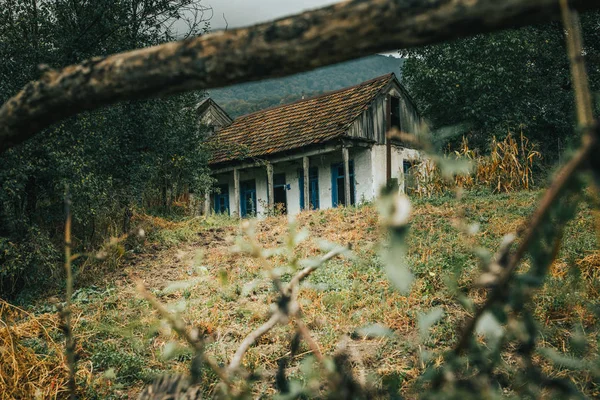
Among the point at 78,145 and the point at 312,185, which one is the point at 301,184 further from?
the point at 78,145

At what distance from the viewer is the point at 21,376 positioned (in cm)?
354

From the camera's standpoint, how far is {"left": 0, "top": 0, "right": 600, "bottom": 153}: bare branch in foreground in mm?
849

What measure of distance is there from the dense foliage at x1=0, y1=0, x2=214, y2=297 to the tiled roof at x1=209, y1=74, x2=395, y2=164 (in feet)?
19.6

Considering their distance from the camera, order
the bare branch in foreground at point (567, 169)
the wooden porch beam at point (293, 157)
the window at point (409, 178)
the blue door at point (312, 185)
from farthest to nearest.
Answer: the blue door at point (312, 185) → the wooden porch beam at point (293, 157) → the window at point (409, 178) → the bare branch in foreground at point (567, 169)

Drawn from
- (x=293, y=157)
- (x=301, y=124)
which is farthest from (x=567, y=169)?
(x=301, y=124)

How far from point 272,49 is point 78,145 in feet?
23.6

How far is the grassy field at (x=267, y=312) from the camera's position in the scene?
3.70 meters

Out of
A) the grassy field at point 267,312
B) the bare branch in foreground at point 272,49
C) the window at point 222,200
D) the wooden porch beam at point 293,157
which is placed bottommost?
the grassy field at point 267,312

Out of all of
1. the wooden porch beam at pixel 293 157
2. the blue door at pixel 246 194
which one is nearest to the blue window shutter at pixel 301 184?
the wooden porch beam at pixel 293 157

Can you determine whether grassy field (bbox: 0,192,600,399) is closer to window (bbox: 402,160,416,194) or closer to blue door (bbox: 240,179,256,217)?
window (bbox: 402,160,416,194)

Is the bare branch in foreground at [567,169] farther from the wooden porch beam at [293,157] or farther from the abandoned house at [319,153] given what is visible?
the wooden porch beam at [293,157]

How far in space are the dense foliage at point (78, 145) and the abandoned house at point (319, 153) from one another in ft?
20.4

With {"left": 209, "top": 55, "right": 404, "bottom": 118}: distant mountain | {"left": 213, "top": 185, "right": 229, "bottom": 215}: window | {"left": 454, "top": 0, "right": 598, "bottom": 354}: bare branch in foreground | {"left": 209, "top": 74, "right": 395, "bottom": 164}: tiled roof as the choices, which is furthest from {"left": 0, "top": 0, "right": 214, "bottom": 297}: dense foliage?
{"left": 209, "top": 55, "right": 404, "bottom": 118}: distant mountain

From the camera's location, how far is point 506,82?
2125cm
